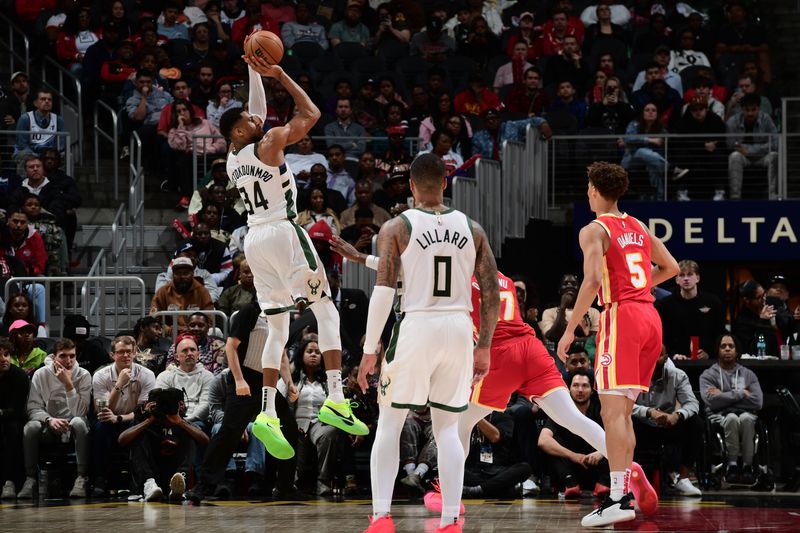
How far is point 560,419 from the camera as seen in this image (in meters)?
10.0

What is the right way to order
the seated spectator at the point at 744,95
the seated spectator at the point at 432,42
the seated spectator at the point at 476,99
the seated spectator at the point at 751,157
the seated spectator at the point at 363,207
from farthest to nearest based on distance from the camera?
the seated spectator at the point at 432,42, the seated spectator at the point at 476,99, the seated spectator at the point at 744,95, the seated spectator at the point at 751,157, the seated spectator at the point at 363,207

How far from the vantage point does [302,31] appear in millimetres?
20156

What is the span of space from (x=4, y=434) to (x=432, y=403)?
6082 millimetres

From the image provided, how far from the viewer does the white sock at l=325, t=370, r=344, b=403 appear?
9.86m

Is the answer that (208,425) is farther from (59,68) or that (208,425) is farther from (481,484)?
(59,68)

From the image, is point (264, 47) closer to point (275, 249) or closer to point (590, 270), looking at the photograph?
point (275, 249)

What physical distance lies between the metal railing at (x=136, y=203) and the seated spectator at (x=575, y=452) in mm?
6162

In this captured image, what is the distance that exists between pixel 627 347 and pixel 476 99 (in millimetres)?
9842

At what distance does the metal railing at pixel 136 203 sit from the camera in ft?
55.3

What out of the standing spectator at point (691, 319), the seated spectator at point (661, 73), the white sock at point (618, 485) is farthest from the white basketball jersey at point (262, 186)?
the seated spectator at point (661, 73)

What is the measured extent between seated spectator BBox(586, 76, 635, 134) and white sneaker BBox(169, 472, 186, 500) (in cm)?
796

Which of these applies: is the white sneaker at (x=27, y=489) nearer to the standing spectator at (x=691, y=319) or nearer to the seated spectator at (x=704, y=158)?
the standing spectator at (x=691, y=319)

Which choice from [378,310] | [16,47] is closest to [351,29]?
[16,47]

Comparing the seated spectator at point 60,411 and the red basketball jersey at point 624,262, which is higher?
the red basketball jersey at point 624,262
